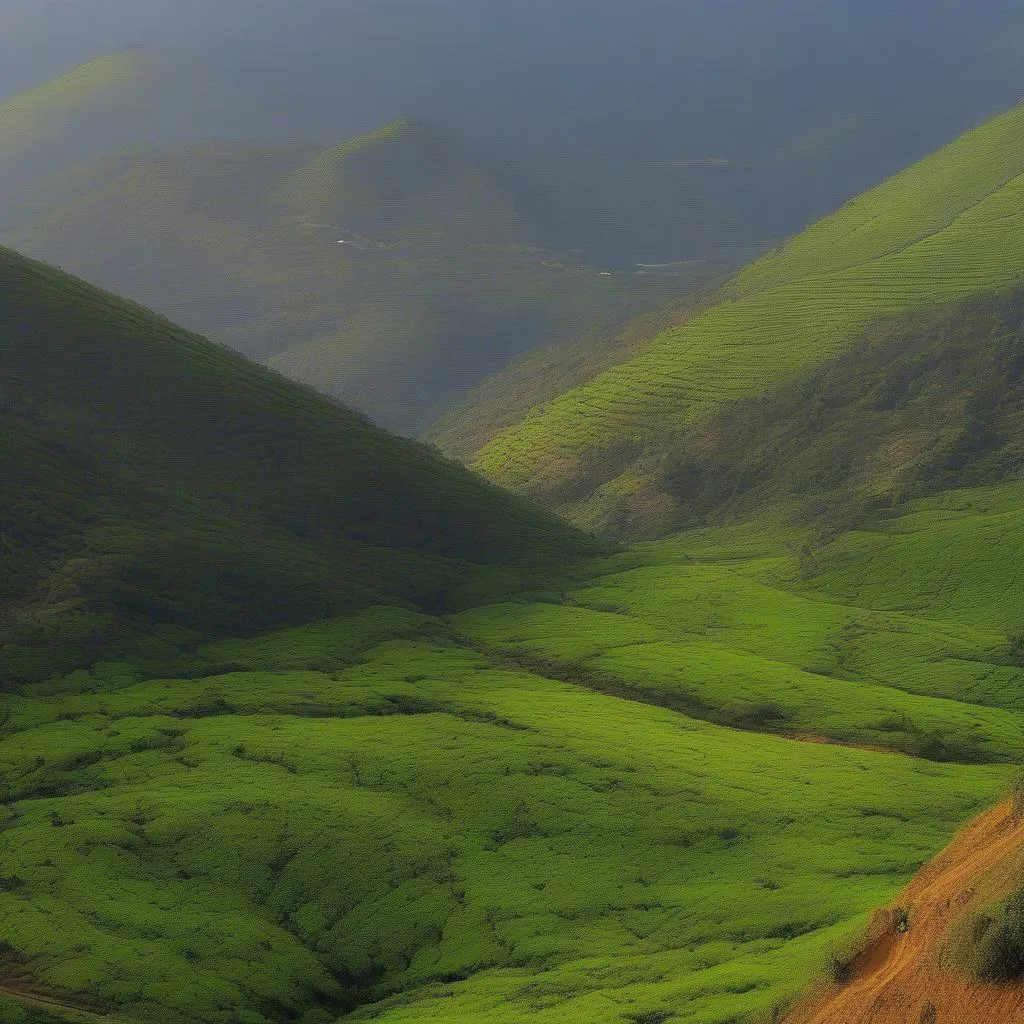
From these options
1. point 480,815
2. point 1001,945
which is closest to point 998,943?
point 1001,945

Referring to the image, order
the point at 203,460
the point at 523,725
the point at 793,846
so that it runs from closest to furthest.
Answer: the point at 793,846 < the point at 523,725 < the point at 203,460

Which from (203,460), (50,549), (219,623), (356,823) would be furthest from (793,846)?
(203,460)

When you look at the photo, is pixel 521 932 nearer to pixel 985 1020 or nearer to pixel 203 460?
pixel 985 1020

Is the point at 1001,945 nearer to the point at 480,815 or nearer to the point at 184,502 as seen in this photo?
the point at 480,815

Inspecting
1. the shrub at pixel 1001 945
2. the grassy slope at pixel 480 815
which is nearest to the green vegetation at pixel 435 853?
the grassy slope at pixel 480 815

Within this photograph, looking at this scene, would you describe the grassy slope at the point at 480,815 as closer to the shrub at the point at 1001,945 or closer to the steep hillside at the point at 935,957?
the steep hillside at the point at 935,957

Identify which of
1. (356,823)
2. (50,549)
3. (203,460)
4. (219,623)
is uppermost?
(203,460)
